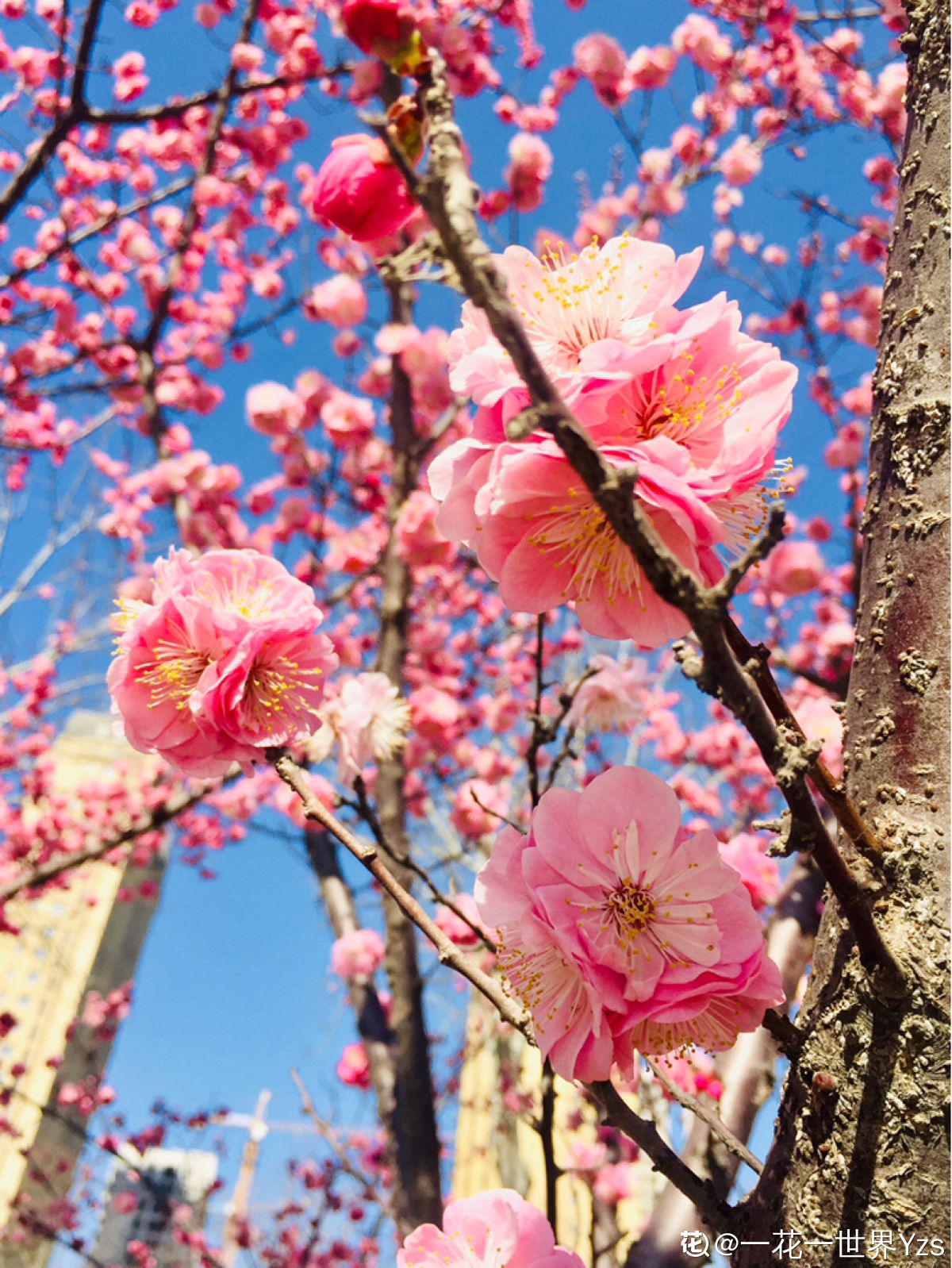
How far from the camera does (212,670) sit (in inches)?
42.5

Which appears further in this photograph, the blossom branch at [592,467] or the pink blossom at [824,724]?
the pink blossom at [824,724]

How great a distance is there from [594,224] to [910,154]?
508 cm

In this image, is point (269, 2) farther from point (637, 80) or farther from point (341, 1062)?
point (341, 1062)

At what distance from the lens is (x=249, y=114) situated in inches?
221

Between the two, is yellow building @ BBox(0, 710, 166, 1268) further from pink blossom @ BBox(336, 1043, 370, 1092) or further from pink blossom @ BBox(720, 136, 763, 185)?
pink blossom @ BBox(720, 136, 763, 185)

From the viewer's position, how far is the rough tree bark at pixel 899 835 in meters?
0.65

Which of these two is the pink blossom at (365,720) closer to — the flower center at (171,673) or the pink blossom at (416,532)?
the flower center at (171,673)

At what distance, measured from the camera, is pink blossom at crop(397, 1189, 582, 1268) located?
3.11 feet

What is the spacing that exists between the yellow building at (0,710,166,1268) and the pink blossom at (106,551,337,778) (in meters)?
7.98

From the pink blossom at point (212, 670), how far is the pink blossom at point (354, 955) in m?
1.97

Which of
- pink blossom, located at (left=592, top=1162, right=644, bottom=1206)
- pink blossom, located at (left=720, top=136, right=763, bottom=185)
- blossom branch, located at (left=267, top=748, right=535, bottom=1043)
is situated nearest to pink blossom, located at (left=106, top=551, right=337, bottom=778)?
blossom branch, located at (left=267, top=748, right=535, bottom=1043)

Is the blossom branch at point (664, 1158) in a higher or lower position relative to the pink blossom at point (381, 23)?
lower

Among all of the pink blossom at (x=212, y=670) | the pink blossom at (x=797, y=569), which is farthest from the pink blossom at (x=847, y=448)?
the pink blossom at (x=212, y=670)

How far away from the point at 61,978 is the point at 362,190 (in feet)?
52.0
